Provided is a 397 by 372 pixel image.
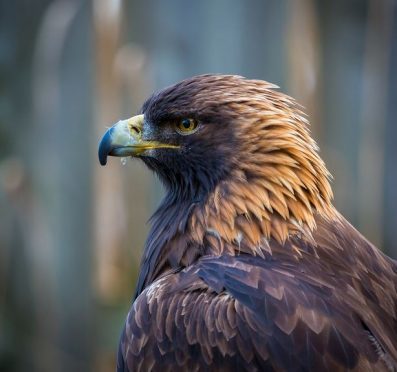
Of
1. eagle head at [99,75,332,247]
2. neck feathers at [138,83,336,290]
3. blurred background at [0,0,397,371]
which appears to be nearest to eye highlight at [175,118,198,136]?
eagle head at [99,75,332,247]

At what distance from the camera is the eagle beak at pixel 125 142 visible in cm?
334

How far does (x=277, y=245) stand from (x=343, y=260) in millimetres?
228

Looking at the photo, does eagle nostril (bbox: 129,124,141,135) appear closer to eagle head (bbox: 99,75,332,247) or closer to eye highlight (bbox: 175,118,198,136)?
eagle head (bbox: 99,75,332,247)

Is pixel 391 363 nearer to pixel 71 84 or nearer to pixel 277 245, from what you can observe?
pixel 277 245

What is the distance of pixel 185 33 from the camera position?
20.6ft

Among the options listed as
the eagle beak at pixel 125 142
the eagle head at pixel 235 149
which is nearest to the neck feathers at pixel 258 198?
the eagle head at pixel 235 149

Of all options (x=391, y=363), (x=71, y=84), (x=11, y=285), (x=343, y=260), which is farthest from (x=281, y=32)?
(x=391, y=363)

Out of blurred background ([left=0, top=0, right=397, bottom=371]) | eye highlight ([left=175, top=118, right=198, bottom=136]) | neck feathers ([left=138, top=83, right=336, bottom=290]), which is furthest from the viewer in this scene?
blurred background ([left=0, top=0, right=397, bottom=371])

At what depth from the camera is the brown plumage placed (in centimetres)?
272

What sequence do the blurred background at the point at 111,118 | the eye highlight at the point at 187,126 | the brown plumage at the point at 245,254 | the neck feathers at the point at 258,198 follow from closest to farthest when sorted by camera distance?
the brown plumage at the point at 245,254, the neck feathers at the point at 258,198, the eye highlight at the point at 187,126, the blurred background at the point at 111,118

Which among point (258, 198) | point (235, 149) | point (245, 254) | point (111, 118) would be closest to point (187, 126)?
point (235, 149)

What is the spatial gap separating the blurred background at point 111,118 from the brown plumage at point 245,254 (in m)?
2.32

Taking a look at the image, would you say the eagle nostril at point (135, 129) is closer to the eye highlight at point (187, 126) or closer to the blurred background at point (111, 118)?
the eye highlight at point (187, 126)

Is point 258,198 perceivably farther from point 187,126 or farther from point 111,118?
point 111,118
